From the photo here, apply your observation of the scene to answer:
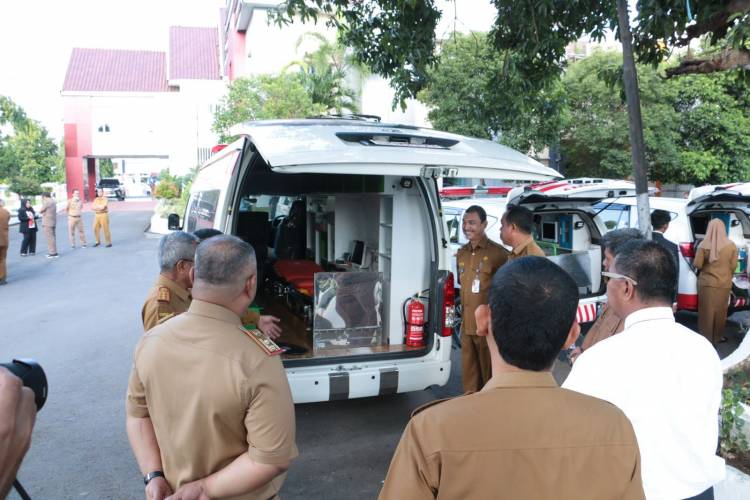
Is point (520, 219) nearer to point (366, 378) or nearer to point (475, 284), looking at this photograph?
point (475, 284)

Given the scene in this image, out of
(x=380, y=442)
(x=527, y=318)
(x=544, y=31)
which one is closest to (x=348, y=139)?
(x=380, y=442)

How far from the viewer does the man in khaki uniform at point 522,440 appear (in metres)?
1.27

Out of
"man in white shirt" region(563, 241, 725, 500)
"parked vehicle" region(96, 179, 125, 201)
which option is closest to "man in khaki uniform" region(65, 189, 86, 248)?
"man in white shirt" region(563, 241, 725, 500)

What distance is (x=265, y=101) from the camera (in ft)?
63.1

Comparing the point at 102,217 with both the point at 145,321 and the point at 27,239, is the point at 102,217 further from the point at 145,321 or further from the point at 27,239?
the point at 145,321

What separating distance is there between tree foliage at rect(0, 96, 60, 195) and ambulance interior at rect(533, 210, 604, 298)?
82.9 feet

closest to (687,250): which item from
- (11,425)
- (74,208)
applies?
(11,425)

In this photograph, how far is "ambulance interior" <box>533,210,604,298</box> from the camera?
7.09m

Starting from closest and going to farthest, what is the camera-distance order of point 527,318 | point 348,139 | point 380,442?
1. point 527,318
2. point 348,139
3. point 380,442

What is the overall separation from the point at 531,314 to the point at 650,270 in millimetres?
1041

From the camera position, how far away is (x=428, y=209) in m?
4.71

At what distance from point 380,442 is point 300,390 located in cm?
86

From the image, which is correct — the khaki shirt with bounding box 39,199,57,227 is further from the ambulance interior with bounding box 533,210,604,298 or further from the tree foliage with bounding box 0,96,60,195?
the tree foliage with bounding box 0,96,60,195

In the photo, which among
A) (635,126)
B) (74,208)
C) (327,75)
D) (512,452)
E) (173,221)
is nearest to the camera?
(512,452)
